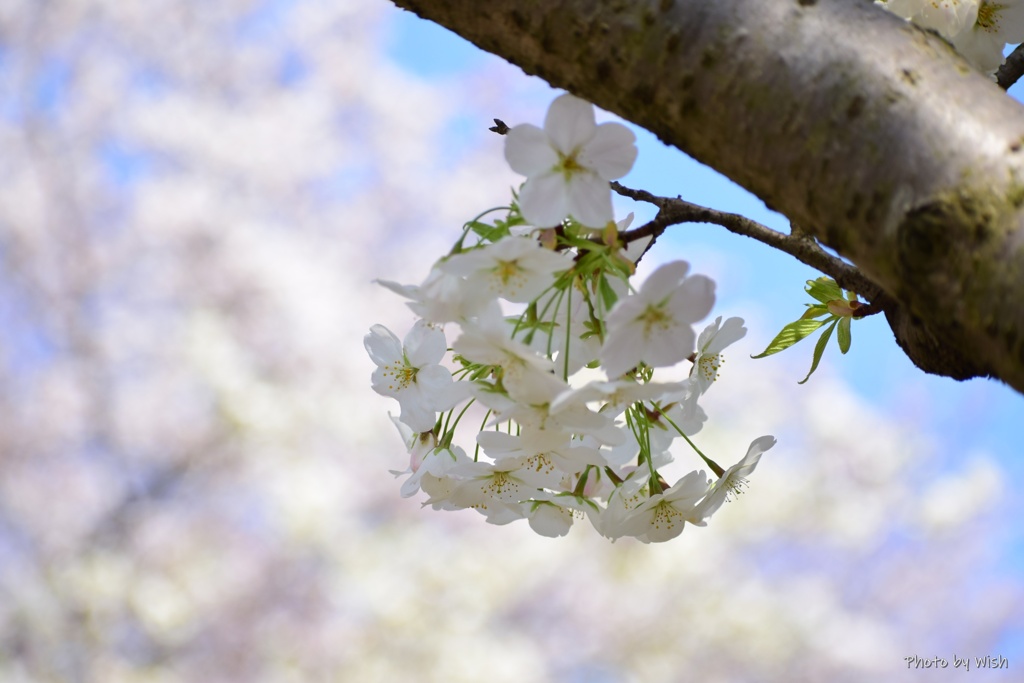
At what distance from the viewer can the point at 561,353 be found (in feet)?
1.57

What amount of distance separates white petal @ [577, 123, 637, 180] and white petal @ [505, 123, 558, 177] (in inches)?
0.6

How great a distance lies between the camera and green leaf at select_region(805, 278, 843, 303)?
611 mm

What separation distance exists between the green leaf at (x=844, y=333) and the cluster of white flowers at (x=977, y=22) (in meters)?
0.18

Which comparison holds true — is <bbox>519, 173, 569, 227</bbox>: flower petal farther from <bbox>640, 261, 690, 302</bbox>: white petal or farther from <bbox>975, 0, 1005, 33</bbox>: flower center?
<bbox>975, 0, 1005, 33</bbox>: flower center

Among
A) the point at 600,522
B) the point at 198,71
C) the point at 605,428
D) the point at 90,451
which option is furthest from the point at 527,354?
the point at 198,71

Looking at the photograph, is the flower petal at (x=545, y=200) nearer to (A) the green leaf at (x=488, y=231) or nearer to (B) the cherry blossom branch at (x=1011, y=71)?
(A) the green leaf at (x=488, y=231)

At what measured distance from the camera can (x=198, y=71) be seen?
470 cm

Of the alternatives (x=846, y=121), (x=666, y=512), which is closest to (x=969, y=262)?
(x=846, y=121)

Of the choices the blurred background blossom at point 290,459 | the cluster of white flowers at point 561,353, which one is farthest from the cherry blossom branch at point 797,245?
the blurred background blossom at point 290,459

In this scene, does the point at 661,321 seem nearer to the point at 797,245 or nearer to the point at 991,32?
the point at 797,245

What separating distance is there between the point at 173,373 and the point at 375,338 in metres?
3.66

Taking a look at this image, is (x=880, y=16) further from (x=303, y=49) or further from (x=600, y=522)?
(x=303, y=49)

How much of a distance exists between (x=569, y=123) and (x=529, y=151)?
0.09ft

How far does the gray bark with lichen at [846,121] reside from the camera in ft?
0.96
